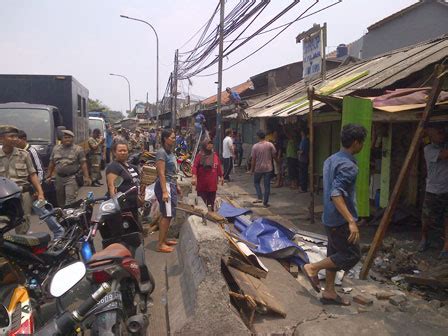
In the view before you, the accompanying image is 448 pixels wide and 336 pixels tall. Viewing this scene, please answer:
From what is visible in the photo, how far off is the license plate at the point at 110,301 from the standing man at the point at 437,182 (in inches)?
179

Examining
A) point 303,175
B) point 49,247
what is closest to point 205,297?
point 49,247

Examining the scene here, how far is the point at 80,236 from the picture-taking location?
384cm

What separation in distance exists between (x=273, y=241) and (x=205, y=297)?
2215 millimetres

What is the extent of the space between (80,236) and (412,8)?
19223 millimetres

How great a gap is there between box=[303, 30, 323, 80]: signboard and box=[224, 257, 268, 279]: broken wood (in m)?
5.91

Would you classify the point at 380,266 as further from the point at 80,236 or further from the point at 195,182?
the point at 80,236

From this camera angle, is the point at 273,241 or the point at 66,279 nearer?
the point at 66,279

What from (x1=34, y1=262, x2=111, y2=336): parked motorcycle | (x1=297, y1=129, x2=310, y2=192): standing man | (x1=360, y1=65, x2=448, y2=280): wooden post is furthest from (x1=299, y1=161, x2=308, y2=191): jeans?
(x1=34, y1=262, x2=111, y2=336): parked motorcycle

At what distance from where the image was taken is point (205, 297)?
3.29m

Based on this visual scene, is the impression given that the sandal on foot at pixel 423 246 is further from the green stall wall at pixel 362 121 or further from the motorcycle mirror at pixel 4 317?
the motorcycle mirror at pixel 4 317

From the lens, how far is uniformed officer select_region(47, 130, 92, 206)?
712 centimetres

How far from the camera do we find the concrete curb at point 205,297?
3225 mm

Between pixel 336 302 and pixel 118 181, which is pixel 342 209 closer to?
pixel 336 302

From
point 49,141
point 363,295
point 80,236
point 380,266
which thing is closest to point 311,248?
point 380,266
